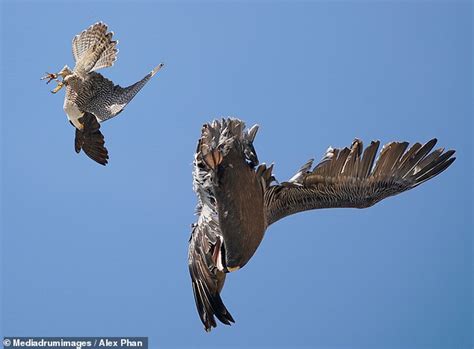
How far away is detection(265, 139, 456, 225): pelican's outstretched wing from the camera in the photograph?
1531 cm

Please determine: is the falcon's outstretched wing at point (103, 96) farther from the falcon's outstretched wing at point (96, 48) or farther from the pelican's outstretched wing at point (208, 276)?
the pelican's outstretched wing at point (208, 276)

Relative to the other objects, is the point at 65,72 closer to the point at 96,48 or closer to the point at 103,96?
the point at 96,48

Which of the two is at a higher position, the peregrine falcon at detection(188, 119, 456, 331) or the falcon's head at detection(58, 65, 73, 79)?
the falcon's head at detection(58, 65, 73, 79)

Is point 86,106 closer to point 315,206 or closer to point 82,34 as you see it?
point 82,34

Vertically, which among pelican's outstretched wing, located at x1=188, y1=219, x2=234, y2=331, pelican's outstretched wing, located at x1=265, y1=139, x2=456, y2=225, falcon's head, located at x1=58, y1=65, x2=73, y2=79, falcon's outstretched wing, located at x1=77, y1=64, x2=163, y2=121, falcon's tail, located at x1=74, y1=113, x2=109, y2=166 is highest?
falcon's head, located at x1=58, y1=65, x2=73, y2=79

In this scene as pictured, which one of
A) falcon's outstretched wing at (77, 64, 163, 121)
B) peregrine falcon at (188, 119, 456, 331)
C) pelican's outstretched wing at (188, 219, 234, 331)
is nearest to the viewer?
peregrine falcon at (188, 119, 456, 331)

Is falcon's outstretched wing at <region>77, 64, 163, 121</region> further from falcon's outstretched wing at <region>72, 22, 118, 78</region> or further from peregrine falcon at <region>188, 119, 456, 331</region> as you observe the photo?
peregrine falcon at <region>188, 119, 456, 331</region>

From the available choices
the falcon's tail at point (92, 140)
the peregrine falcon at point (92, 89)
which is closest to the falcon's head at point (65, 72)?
the peregrine falcon at point (92, 89)

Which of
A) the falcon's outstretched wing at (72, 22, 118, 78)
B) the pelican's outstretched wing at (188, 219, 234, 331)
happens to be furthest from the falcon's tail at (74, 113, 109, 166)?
the pelican's outstretched wing at (188, 219, 234, 331)

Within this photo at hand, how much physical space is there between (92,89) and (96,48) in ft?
3.00

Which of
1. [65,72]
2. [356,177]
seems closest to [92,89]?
[65,72]

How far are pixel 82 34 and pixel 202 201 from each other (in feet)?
28.9

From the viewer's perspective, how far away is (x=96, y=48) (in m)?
21.9

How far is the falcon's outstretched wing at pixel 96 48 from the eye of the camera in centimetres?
2189
